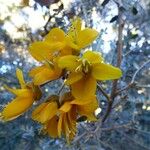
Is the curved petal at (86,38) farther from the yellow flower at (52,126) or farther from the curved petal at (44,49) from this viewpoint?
the yellow flower at (52,126)

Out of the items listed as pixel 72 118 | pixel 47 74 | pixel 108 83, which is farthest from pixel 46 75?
pixel 108 83

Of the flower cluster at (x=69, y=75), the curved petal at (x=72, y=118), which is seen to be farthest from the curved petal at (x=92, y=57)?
the curved petal at (x=72, y=118)

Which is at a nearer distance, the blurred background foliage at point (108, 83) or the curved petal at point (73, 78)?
the curved petal at point (73, 78)

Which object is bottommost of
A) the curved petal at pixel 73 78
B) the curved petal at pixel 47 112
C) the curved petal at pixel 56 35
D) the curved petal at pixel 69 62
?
the curved petal at pixel 47 112

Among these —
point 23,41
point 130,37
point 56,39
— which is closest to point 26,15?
point 23,41

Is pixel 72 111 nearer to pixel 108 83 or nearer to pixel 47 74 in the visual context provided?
pixel 47 74

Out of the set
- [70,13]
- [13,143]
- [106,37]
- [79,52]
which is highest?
[79,52]

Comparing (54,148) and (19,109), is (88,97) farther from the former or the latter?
(54,148)

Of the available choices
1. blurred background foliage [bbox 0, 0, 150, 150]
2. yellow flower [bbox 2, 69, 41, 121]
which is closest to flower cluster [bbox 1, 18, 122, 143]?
yellow flower [bbox 2, 69, 41, 121]
